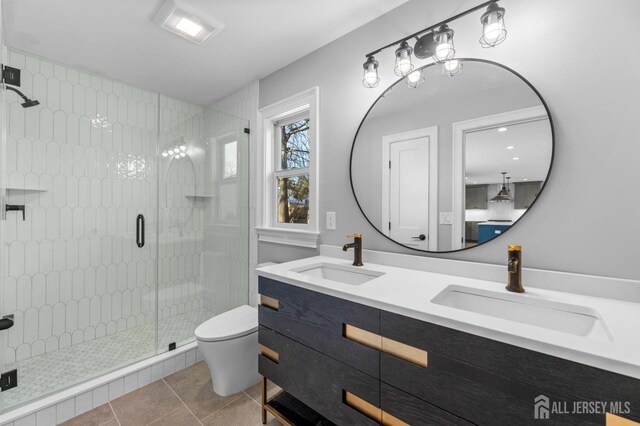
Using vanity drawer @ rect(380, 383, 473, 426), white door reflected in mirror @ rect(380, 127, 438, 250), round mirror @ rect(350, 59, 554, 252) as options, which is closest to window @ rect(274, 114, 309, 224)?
round mirror @ rect(350, 59, 554, 252)

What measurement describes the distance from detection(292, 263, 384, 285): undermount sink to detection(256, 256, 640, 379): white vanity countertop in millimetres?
83

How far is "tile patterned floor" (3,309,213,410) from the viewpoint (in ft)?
5.32

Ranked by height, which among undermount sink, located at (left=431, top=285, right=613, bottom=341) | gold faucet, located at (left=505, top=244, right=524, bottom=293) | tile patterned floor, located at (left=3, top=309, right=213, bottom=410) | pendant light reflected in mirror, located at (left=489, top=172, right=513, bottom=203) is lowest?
tile patterned floor, located at (left=3, top=309, right=213, bottom=410)

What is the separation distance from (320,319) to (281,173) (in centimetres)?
146

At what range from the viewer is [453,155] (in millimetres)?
1357

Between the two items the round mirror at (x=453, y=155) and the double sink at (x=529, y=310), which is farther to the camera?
the round mirror at (x=453, y=155)

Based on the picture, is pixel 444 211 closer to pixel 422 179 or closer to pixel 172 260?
pixel 422 179

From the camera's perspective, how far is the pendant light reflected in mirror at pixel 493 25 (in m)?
1.12

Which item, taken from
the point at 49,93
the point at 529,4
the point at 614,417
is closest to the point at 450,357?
the point at 614,417

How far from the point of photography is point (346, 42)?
1.79m

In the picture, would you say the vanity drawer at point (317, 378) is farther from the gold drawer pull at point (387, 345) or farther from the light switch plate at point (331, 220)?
the light switch plate at point (331, 220)

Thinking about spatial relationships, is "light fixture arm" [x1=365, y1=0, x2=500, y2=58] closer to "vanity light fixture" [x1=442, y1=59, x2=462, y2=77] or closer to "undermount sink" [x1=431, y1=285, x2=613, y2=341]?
"vanity light fixture" [x1=442, y1=59, x2=462, y2=77]

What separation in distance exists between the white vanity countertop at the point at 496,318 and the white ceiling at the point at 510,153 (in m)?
0.49

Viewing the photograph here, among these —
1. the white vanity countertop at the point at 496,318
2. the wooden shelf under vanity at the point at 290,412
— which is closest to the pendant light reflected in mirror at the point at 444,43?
the white vanity countertop at the point at 496,318
